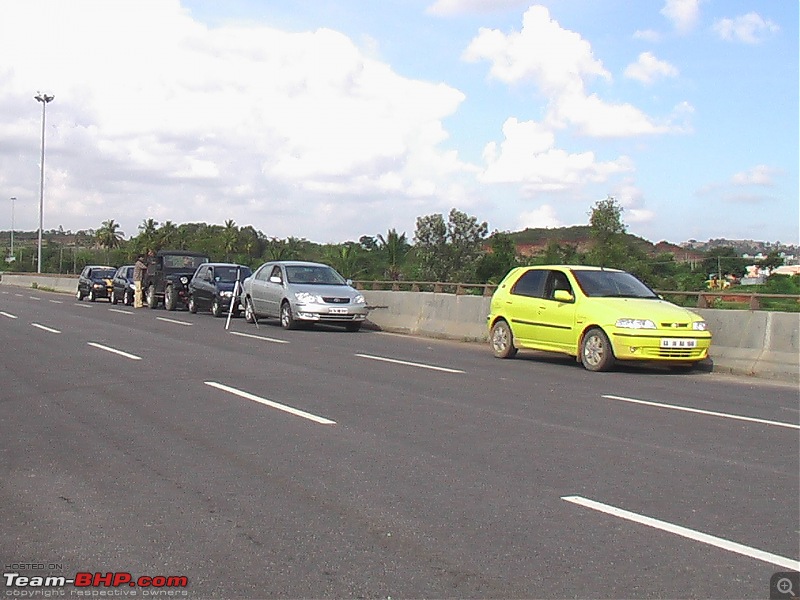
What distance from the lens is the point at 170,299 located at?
3247cm

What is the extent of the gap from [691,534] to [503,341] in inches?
436

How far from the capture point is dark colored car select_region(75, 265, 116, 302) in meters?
41.1

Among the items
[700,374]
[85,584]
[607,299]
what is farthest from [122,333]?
[85,584]

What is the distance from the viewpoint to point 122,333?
20.3m

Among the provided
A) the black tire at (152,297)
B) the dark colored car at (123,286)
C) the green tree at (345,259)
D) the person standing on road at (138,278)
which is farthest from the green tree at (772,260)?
the dark colored car at (123,286)

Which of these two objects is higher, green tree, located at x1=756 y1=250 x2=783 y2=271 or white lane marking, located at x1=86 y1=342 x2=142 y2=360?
green tree, located at x1=756 y1=250 x2=783 y2=271

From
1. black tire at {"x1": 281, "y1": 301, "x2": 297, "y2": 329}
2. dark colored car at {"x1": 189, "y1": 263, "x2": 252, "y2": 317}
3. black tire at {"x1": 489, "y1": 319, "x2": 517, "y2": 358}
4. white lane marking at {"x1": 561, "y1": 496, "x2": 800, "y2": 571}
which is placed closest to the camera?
white lane marking at {"x1": 561, "y1": 496, "x2": 800, "y2": 571}

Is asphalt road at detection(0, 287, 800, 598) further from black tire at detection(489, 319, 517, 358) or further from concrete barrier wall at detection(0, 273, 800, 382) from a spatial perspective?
black tire at detection(489, 319, 517, 358)

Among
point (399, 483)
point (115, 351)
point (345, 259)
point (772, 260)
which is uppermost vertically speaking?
point (772, 260)

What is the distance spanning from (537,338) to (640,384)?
307 centimetres

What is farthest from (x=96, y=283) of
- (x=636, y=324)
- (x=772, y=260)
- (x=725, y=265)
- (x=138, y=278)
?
(x=636, y=324)

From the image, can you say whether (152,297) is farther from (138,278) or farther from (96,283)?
(96,283)

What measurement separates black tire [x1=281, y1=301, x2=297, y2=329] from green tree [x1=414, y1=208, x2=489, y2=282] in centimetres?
6215

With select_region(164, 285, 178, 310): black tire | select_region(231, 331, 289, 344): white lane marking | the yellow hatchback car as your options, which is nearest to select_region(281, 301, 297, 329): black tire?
select_region(231, 331, 289, 344): white lane marking
